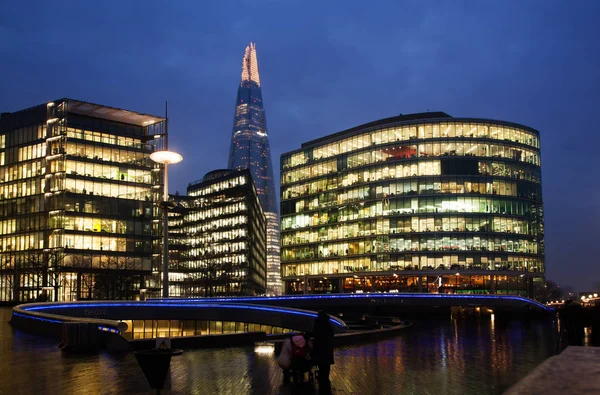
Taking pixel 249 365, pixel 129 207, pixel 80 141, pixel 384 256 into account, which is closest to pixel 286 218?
pixel 384 256

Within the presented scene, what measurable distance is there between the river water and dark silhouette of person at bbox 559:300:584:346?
63.7 inches

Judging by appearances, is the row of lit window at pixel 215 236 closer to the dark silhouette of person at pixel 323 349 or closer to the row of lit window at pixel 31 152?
the row of lit window at pixel 31 152

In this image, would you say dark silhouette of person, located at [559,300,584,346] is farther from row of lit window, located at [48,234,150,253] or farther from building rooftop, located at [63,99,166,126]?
building rooftop, located at [63,99,166,126]

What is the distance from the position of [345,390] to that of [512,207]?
378ft

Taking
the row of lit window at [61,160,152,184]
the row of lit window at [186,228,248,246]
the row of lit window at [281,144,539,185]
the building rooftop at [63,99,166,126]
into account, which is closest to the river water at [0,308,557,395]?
the row of lit window at [61,160,152,184]

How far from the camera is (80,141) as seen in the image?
10856 centimetres

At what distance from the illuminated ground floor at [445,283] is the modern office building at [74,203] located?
44214 mm

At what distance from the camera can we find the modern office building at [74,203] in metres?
104

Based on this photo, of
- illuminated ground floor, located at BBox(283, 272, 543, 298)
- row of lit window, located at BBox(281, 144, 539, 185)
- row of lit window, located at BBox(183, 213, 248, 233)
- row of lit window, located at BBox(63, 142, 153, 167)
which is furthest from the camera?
row of lit window, located at BBox(183, 213, 248, 233)

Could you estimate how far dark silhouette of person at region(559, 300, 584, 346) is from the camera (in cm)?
2444

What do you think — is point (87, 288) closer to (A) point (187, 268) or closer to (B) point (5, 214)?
(B) point (5, 214)

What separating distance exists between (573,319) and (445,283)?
101051mm

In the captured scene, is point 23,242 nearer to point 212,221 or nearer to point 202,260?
point 202,260

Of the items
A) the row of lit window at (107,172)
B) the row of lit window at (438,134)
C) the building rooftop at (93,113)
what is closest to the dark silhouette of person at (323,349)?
the row of lit window at (107,172)
